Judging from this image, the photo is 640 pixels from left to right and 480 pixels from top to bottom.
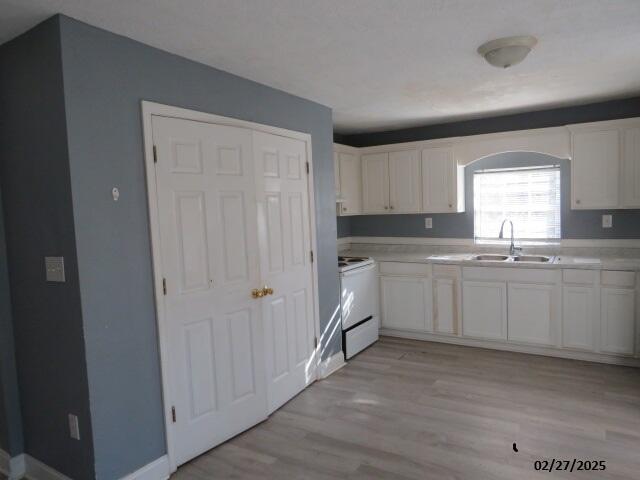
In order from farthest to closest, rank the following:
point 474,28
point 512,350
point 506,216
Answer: point 506,216, point 512,350, point 474,28

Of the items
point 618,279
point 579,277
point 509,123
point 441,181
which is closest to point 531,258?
point 579,277

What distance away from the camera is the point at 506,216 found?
15.8 feet

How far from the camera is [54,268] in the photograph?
219 cm

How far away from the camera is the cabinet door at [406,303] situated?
184 inches

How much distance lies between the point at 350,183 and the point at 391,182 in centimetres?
47

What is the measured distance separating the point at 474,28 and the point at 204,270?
199 centimetres

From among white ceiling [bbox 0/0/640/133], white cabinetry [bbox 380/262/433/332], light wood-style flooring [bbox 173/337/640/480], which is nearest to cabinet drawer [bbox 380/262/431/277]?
white cabinetry [bbox 380/262/433/332]

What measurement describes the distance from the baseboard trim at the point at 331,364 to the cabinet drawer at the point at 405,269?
45.0 inches

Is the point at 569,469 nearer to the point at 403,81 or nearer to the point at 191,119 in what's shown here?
the point at 403,81

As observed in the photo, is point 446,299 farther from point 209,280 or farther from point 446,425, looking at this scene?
point 209,280

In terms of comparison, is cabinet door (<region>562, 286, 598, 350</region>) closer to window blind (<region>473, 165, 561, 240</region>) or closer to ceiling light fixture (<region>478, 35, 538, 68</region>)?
window blind (<region>473, 165, 561, 240</region>)

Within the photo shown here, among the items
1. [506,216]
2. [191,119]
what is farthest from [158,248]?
[506,216]

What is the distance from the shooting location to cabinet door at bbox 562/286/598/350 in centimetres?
392

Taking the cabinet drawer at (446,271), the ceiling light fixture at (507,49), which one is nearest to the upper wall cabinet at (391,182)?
the cabinet drawer at (446,271)
